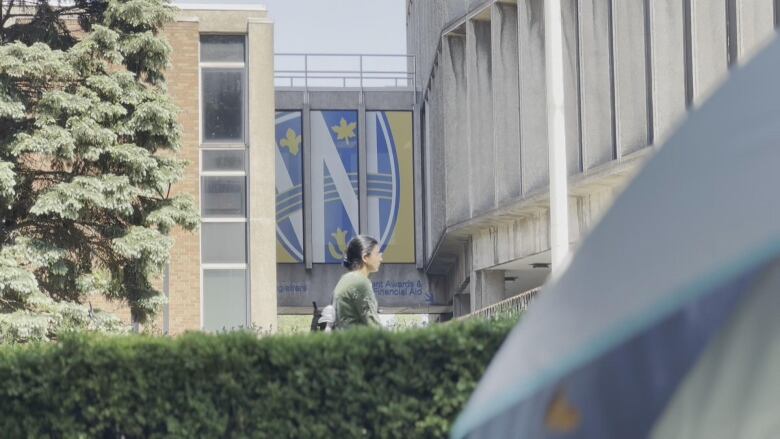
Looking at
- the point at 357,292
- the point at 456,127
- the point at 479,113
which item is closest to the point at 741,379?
the point at 357,292

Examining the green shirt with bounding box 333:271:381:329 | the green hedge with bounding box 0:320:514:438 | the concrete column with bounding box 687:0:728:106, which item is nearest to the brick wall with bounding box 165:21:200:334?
the concrete column with bounding box 687:0:728:106

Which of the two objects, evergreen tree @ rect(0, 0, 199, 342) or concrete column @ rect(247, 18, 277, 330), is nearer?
evergreen tree @ rect(0, 0, 199, 342)

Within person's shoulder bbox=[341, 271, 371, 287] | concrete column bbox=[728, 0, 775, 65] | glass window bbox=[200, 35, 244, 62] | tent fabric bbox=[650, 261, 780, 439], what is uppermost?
glass window bbox=[200, 35, 244, 62]

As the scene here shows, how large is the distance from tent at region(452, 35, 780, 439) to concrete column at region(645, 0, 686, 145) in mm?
18224

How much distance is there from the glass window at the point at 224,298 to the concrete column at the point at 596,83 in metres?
9.62

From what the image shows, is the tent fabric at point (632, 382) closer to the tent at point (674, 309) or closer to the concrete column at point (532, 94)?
the tent at point (674, 309)

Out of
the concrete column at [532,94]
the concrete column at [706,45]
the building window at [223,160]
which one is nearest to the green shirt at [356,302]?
the concrete column at [706,45]

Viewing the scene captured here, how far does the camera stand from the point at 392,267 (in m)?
47.7

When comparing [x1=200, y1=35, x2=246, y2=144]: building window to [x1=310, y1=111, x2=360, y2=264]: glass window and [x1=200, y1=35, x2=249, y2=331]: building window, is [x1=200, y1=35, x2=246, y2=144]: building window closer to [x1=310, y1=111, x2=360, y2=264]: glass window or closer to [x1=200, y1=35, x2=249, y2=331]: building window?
[x1=200, y1=35, x2=249, y2=331]: building window

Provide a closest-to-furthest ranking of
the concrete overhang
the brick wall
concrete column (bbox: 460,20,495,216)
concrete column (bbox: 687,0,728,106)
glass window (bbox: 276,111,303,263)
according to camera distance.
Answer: concrete column (bbox: 687,0,728,106) → the concrete overhang → the brick wall → concrete column (bbox: 460,20,495,216) → glass window (bbox: 276,111,303,263)

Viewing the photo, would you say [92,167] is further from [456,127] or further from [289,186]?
[289,186]

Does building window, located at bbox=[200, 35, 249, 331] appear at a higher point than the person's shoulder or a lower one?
higher

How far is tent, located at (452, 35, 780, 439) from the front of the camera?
8.79 feet

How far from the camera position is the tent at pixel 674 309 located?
268 centimetres
